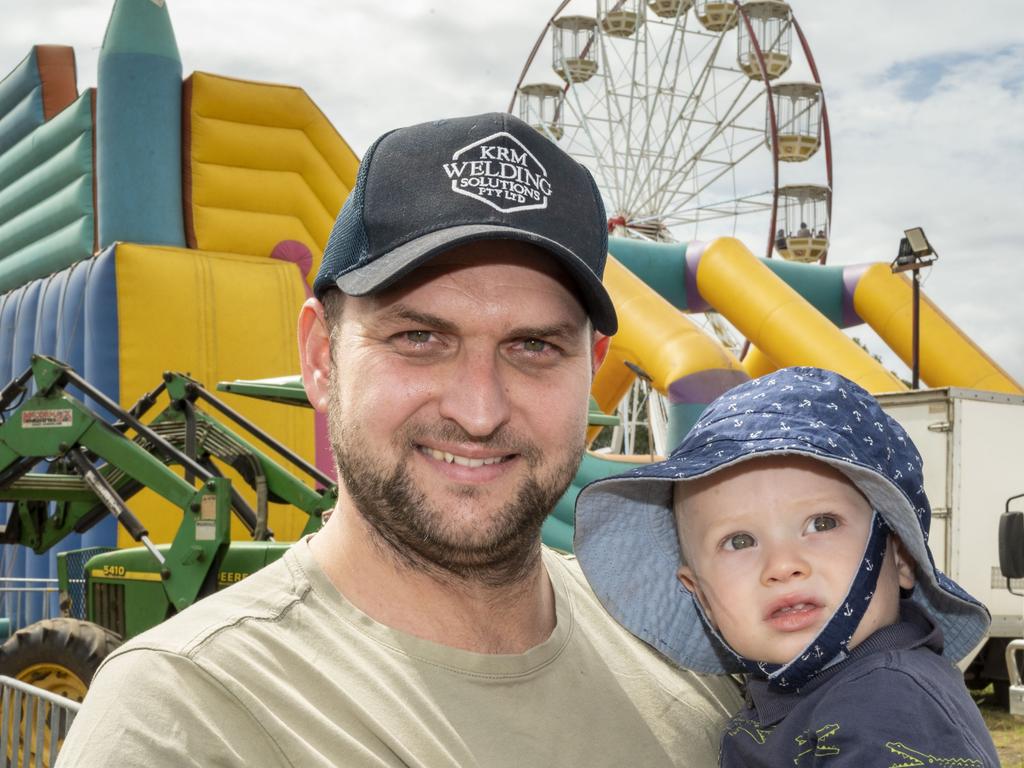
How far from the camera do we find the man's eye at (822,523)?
1.74 m

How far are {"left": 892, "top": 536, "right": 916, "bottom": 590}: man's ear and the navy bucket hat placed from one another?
0.8 inches

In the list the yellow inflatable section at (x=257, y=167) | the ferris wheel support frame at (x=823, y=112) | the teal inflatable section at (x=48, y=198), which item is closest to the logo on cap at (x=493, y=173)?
the yellow inflatable section at (x=257, y=167)

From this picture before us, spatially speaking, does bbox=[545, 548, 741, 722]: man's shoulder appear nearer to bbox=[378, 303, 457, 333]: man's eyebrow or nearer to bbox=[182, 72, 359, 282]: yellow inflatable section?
bbox=[378, 303, 457, 333]: man's eyebrow

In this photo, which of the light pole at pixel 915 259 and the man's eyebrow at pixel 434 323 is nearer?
the man's eyebrow at pixel 434 323

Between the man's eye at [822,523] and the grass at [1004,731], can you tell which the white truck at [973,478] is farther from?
the man's eye at [822,523]

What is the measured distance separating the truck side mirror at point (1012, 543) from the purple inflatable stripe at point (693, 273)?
6.66 metres

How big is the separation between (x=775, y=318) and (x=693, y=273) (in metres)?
1.43

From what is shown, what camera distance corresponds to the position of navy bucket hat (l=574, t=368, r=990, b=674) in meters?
1.67

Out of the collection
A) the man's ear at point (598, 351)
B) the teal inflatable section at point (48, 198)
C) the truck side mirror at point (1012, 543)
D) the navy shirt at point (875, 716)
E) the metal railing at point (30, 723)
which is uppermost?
the teal inflatable section at point (48, 198)

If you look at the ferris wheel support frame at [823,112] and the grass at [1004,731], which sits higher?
the ferris wheel support frame at [823,112]

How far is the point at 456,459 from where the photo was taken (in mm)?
1476

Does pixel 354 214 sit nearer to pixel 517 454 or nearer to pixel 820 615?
pixel 517 454

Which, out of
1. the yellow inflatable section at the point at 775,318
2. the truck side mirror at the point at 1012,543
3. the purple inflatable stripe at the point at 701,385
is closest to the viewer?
the truck side mirror at the point at 1012,543

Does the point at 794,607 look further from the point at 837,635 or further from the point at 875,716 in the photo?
the point at 875,716
